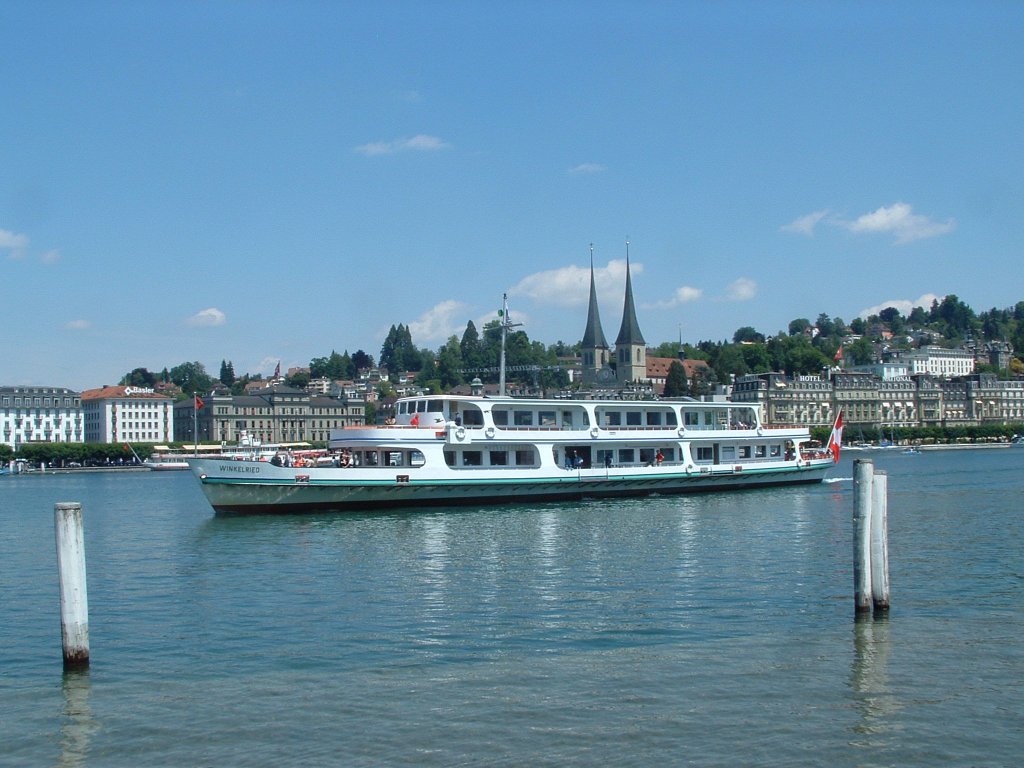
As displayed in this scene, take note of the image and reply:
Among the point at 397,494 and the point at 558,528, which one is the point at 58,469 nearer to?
the point at 397,494

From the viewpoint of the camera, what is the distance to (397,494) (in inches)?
1704

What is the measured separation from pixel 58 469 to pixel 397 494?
109 metres

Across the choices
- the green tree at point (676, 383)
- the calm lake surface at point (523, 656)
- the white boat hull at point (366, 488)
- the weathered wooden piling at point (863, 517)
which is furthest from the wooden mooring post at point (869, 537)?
the green tree at point (676, 383)

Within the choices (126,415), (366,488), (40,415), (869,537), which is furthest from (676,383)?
(869,537)

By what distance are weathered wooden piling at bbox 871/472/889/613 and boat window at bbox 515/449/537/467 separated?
93.5 ft

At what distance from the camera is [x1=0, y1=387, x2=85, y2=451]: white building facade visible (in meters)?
169

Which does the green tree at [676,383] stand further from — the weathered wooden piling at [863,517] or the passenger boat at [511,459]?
the weathered wooden piling at [863,517]

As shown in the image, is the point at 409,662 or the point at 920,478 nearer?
the point at 409,662

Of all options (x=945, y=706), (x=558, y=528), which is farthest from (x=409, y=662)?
(x=558, y=528)

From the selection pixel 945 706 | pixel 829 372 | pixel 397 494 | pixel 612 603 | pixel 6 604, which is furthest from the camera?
pixel 829 372

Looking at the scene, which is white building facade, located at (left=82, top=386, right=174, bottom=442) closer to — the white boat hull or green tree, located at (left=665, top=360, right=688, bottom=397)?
green tree, located at (left=665, top=360, right=688, bottom=397)

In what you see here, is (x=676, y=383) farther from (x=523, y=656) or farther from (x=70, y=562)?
(x=70, y=562)

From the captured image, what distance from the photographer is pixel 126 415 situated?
17538cm

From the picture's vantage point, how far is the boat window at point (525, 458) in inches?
1864
